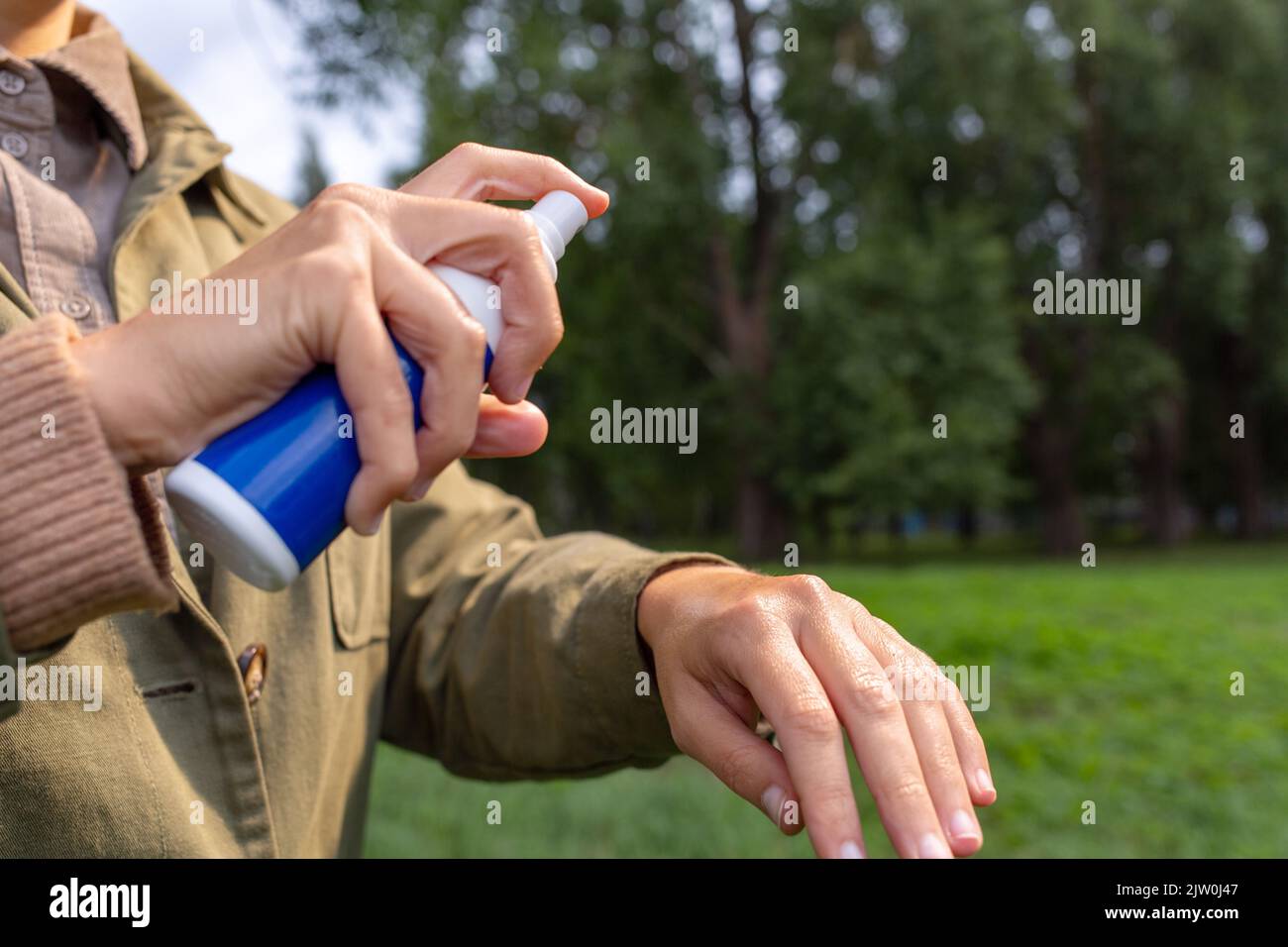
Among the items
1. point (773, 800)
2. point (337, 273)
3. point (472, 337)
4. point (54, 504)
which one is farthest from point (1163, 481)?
point (54, 504)

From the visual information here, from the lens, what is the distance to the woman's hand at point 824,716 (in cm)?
105

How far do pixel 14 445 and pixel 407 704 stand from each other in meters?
1.13

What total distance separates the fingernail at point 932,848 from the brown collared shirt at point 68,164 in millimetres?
1287

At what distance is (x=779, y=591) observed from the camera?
4.11 feet

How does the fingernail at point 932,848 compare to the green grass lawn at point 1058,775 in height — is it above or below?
above

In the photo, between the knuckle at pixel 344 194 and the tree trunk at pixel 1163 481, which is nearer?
the knuckle at pixel 344 194

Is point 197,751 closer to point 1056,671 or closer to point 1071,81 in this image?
point 1056,671

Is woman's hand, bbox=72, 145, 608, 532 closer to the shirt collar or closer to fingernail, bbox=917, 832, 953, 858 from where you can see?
fingernail, bbox=917, 832, 953, 858

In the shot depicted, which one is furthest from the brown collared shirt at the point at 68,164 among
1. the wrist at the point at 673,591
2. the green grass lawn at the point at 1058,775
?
the green grass lawn at the point at 1058,775

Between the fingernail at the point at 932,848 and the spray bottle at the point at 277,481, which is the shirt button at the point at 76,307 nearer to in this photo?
the spray bottle at the point at 277,481

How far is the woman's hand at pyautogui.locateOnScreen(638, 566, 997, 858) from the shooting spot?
3.44 ft

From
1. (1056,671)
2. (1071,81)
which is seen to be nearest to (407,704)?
(1056,671)

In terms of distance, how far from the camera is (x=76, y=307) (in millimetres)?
1496

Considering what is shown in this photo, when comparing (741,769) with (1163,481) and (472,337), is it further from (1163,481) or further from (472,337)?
(1163,481)
